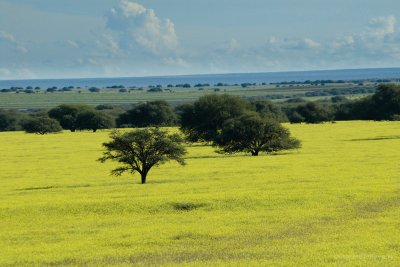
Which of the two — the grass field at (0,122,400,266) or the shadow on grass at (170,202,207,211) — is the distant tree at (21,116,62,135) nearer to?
the grass field at (0,122,400,266)

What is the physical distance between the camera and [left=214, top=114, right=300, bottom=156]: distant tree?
81500mm

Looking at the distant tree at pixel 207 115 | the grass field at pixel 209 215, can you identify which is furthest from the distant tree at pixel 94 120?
the grass field at pixel 209 215

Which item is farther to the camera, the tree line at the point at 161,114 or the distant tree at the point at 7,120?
the distant tree at the point at 7,120

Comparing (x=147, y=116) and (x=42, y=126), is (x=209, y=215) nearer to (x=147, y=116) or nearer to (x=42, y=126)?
(x=42, y=126)

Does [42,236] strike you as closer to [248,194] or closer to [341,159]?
[248,194]

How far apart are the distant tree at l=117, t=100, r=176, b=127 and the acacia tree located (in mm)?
98169

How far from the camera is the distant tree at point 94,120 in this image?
150 metres

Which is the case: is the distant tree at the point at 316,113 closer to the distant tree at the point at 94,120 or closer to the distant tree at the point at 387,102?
the distant tree at the point at 387,102

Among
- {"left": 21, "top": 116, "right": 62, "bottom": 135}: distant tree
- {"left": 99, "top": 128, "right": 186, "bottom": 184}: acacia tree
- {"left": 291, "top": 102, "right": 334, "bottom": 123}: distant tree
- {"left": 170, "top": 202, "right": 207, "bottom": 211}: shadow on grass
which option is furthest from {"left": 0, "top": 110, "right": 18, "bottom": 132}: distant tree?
{"left": 170, "top": 202, "right": 207, "bottom": 211}: shadow on grass

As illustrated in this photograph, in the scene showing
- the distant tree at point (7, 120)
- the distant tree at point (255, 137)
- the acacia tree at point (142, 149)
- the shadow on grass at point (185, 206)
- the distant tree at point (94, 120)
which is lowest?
the distant tree at point (7, 120)

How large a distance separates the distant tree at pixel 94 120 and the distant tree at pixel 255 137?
229 ft

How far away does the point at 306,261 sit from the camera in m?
26.4

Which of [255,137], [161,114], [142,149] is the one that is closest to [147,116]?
[161,114]

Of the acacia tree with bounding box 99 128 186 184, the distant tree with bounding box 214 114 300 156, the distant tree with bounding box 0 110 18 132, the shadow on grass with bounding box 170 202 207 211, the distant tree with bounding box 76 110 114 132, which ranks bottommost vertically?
the distant tree with bounding box 0 110 18 132
